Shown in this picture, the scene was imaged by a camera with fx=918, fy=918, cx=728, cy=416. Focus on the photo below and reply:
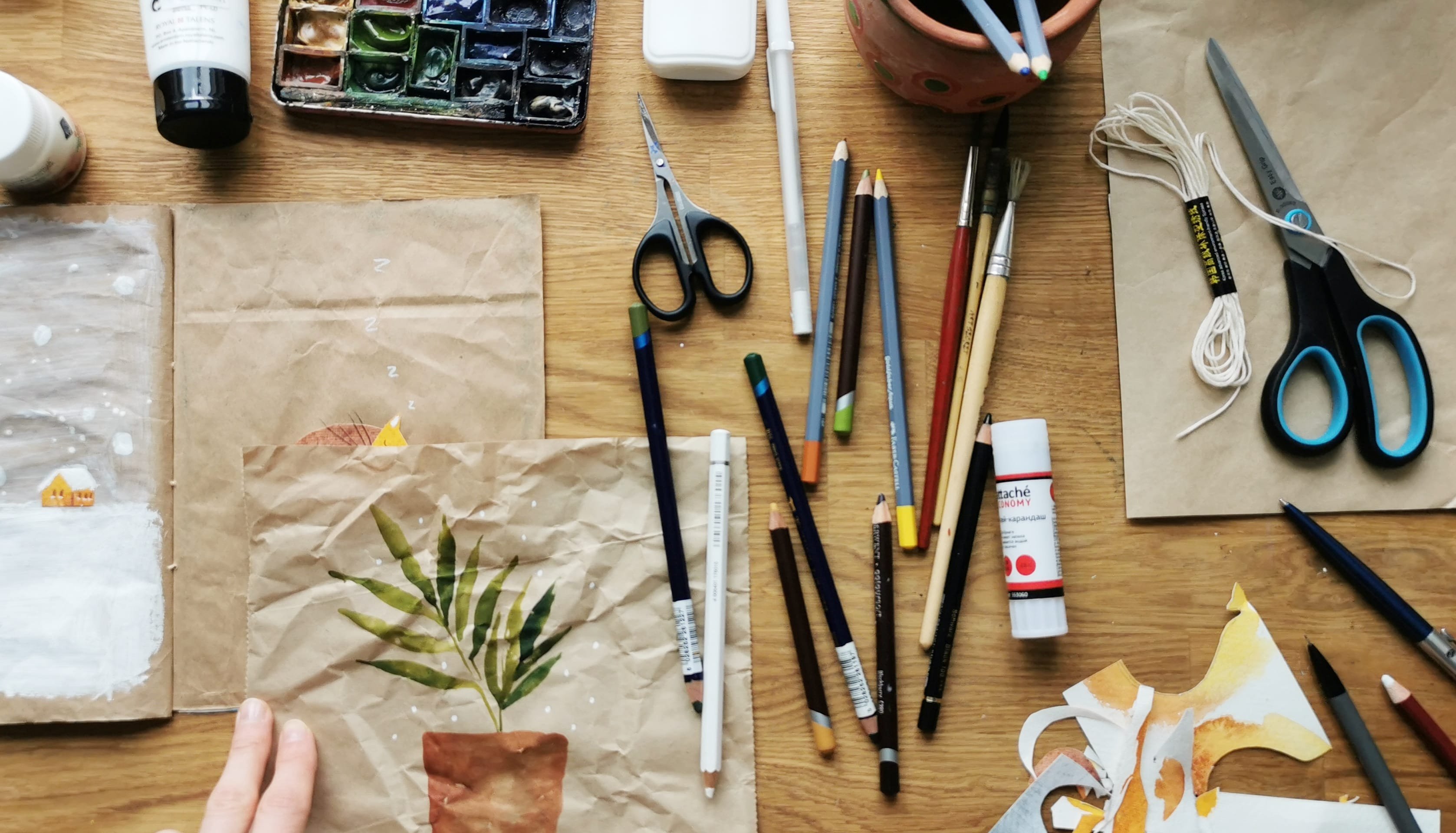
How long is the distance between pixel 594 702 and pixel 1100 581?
1.16 feet

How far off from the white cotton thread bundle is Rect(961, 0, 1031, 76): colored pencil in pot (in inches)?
6.4

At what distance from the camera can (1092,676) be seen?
62 centimetres

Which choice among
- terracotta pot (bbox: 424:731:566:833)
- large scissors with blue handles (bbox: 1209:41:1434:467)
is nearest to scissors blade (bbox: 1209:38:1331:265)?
large scissors with blue handles (bbox: 1209:41:1434:467)

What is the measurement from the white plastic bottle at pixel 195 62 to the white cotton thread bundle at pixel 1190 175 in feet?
1.92

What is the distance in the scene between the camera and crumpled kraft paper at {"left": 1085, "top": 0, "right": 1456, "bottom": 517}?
2.05 ft

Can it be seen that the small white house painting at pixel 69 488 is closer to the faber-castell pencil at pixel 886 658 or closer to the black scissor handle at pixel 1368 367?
the faber-castell pencil at pixel 886 658

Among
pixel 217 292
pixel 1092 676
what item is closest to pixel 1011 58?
pixel 1092 676

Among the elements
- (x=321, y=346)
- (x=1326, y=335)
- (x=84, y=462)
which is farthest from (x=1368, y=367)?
(x=84, y=462)

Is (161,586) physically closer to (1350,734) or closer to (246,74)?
(246,74)

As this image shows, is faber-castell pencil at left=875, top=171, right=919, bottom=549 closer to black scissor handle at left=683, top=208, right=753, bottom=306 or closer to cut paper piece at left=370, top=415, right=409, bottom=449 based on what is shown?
black scissor handle at left=683, top=208, right=753, bottom=306

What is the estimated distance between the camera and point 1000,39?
50 cm

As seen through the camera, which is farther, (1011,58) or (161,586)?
(161,586)

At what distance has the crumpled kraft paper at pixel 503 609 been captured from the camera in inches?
23.7

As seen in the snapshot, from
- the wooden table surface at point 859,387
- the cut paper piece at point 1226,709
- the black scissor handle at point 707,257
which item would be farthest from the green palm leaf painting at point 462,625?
the cut paper piece at point 1226,709
